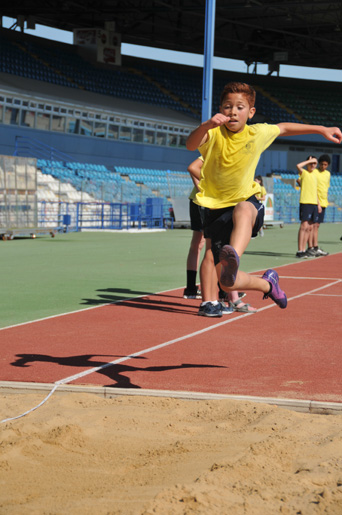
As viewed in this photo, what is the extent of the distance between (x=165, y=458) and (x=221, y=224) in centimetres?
287

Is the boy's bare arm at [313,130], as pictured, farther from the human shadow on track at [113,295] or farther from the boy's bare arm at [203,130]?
the human shadow on track at [113,295]

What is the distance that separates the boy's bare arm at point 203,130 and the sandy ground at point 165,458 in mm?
2036

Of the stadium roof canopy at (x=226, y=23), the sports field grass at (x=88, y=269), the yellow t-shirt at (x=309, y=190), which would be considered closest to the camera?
the sports field grass at (x=88, y=269)

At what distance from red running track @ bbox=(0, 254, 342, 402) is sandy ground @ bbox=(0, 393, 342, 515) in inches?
26.2

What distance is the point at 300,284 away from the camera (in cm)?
1280

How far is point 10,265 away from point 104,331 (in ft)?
27.8

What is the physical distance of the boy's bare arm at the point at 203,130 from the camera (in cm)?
556

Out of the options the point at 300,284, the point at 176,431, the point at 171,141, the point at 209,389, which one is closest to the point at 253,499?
the point at 176,431

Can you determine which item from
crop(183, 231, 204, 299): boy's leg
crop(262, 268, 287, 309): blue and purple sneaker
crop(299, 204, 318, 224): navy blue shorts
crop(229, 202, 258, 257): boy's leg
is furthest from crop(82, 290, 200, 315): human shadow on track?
crop(299, 204, 318, 224): navy blue shorts

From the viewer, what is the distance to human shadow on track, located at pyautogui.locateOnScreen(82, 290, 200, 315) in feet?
32.1

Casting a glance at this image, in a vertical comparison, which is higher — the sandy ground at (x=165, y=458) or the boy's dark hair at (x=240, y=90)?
the boy's dark hair at (x=240, y=90)

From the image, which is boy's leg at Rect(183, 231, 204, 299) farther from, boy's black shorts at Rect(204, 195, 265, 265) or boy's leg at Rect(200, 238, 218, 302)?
boy's black shorts at Rect(204, 195, 265, 265)

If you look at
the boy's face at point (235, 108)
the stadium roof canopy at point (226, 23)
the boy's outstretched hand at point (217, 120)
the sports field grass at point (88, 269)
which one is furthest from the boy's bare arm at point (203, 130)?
the stadium roof canopy at point (226, 23)

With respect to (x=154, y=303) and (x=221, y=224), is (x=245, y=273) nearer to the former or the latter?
(x=221, y=224)
